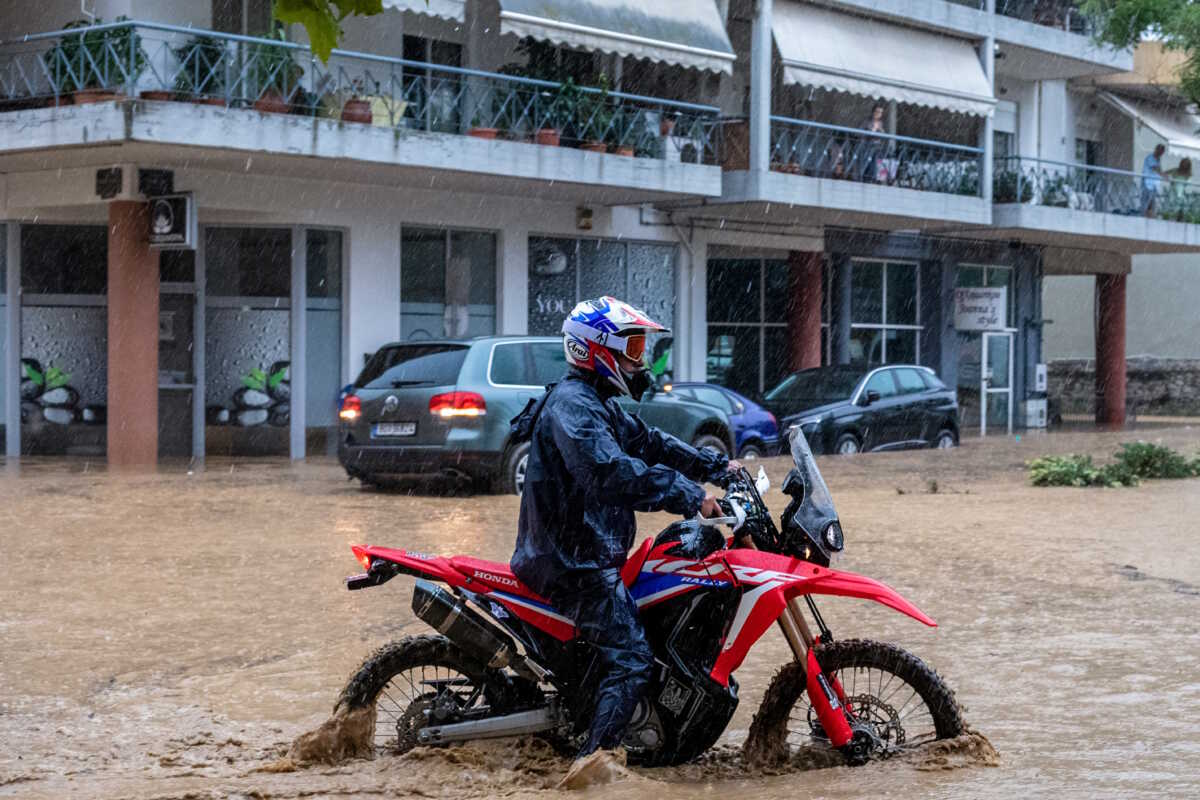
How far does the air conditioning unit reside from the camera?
32656mm

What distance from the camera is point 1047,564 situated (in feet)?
36.9

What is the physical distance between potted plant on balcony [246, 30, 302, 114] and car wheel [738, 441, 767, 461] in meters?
7.02

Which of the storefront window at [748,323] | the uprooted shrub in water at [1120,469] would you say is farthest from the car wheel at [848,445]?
the storefront window at [748,323]

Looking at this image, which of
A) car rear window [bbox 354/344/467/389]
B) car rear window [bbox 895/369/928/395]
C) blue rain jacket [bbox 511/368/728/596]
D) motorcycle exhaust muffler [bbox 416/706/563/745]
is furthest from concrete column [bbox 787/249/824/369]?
motorcycle exhaust muffler [bbox 416/706/563/745]

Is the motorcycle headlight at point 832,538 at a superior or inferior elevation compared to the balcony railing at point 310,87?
inferior

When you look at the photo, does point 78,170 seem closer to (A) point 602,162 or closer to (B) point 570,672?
(A) point 602,162

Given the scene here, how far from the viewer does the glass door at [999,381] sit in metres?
32.4

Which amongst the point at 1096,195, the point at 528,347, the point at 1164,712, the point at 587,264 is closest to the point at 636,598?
the point at 1164,712

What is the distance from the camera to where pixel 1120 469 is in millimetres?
18016

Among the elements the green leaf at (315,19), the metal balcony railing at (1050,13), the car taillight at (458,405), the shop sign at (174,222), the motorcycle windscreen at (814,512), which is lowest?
the car taillight at (458,405)

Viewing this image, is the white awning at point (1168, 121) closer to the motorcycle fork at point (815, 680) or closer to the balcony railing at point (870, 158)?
the balcony railing at point (870, 158)

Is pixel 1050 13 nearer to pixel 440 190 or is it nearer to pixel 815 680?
pixel 440 190

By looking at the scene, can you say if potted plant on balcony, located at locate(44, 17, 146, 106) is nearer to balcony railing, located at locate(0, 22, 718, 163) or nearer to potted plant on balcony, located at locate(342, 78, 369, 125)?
balcony railing, located at locate(0, 22, 718, 163)

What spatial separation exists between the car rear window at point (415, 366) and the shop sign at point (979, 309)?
57.3 feet
